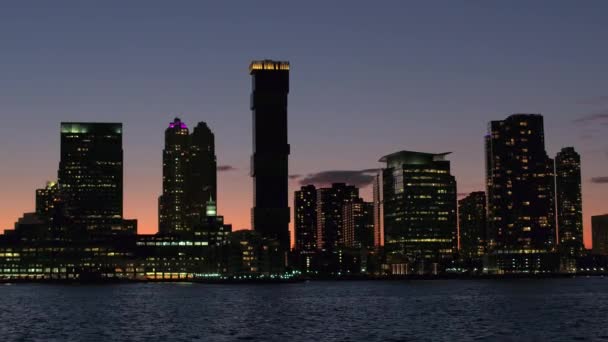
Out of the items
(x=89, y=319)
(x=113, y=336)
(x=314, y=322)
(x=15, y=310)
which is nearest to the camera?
(x=113, y=336)

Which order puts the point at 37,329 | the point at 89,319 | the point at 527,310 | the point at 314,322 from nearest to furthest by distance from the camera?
1. the point at 37,329
2. the point at 314,322
3. the point at 89,319
4. the point at 527,310

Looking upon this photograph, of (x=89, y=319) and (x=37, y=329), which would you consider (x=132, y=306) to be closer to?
(x=89, y=319)

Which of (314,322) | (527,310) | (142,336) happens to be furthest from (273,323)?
(527,310)

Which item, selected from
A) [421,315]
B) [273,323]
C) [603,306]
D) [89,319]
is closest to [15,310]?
[89,319]

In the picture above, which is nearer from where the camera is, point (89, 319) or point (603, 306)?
point (89, 319)

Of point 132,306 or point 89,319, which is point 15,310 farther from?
point 89,319

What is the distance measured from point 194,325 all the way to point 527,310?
5905 cm

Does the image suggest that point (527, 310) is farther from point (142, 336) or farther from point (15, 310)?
point (15, 310)

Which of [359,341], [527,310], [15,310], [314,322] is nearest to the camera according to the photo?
[359,341]

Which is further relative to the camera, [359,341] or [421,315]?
[421,315]

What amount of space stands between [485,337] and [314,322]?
32.7 meters

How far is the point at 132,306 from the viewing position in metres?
184

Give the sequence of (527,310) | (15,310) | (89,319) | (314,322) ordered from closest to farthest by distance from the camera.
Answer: (314,322)
(89,319)
(527,310)
(15,310)

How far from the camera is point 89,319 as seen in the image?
146875 mm
